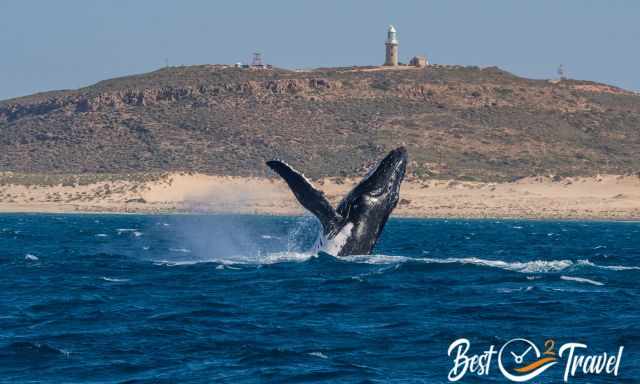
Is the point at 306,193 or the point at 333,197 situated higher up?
the point at 306,193

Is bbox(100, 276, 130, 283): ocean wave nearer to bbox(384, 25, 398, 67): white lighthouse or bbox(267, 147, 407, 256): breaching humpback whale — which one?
bbox(267, 147, 407, 256): breaching humpback whale

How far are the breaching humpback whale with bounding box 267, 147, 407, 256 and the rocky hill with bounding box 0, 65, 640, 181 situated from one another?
280 ft

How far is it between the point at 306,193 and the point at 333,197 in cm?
7848

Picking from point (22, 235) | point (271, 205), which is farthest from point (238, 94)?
point (22, 235)

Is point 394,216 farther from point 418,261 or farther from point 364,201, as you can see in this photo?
point 364,201

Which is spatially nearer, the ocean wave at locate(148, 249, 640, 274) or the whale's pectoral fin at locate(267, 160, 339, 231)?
the whale's pectoral fin at locate(267, 160, 339, 231)

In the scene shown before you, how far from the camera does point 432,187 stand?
114750 millimetres

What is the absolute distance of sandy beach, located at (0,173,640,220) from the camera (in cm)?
10606

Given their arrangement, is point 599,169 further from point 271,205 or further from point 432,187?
point 271,205

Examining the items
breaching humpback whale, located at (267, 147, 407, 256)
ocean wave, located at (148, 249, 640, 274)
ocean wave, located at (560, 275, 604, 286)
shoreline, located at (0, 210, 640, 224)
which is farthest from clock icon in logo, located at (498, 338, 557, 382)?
shoreline, located at (0, 210, 640, 224)

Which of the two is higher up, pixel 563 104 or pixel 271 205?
pixel 563 104

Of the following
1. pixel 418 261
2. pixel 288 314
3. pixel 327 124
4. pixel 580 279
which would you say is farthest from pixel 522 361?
pixel 327 124

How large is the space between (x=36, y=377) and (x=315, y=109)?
120075 mm

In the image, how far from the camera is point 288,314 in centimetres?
2378
